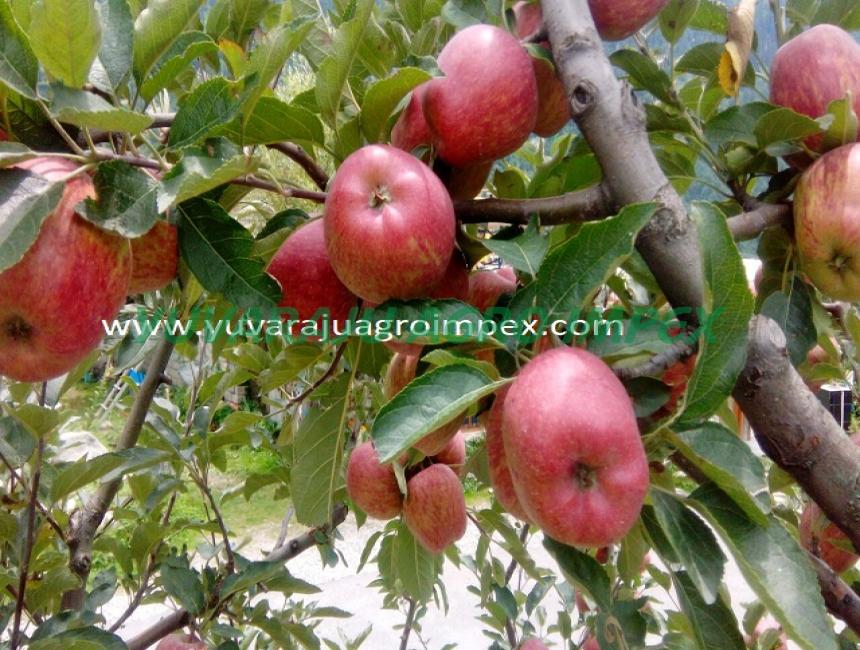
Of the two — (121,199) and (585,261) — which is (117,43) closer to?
(121,199)

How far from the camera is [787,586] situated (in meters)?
0.43

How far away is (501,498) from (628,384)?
0.45 feet

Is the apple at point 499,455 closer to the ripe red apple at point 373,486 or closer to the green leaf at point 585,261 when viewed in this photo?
the green leaf at point 585,261

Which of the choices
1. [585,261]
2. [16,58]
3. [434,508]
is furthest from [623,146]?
[434,508]

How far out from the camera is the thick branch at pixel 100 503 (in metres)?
1.00

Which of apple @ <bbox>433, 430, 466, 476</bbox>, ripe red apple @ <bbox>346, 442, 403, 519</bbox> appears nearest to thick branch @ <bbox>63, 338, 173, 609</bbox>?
ripe red apple @ <bbox>346, 442, 403, 519</bbox>

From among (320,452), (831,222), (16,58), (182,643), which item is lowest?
(182,643)

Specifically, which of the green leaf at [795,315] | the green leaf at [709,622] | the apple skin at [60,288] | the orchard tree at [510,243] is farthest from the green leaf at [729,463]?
the apple skin at [60,288]

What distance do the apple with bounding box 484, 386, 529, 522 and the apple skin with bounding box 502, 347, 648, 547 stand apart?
66 millimetres

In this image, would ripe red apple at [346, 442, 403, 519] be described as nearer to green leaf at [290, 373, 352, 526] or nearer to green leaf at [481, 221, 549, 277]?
green leaf at [290, 373, 352, 526]

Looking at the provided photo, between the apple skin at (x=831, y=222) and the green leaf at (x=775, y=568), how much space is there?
276mm

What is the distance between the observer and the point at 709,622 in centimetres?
52

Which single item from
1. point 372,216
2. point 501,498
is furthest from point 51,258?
point 501,498

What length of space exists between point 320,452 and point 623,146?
1.45 feet
